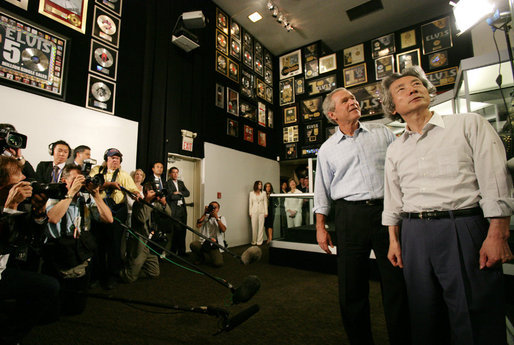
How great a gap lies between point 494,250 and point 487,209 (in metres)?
0.13

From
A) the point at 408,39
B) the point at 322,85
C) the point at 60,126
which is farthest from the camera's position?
the point at 322,85

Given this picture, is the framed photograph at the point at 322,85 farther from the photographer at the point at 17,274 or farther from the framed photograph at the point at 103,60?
the photographer at the point at 17,274

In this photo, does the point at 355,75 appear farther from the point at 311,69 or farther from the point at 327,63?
the point at 311,69

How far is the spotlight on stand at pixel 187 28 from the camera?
15.0 ft

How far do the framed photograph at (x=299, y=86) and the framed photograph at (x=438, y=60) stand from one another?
307 centimetres

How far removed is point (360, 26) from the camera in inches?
260

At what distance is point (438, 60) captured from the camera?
5652mm

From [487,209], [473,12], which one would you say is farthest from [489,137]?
[473,12]

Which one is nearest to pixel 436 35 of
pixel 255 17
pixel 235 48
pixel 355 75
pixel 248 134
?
pixel 355 75

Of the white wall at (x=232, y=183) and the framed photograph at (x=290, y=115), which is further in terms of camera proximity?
the framed photograph at (x=290, y=115)

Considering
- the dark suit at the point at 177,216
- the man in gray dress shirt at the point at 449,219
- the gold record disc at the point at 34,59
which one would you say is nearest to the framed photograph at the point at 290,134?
the dark suit at the point at 177,216

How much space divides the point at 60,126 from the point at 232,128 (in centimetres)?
356

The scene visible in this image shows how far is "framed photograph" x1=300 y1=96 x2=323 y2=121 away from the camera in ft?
22.9

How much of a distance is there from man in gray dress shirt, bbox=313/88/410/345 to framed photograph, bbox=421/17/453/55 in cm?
596
